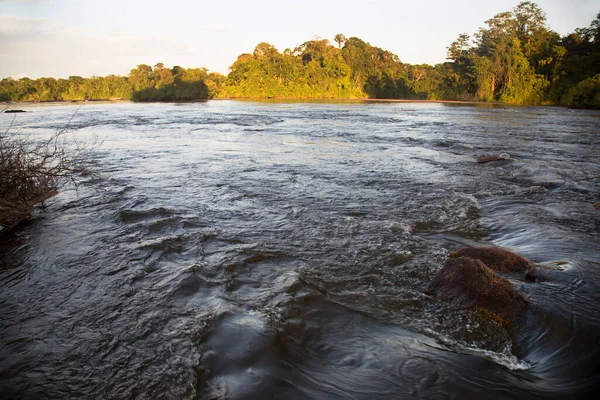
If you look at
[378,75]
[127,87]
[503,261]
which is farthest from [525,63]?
[127,87]

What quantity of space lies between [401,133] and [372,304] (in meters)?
16.7

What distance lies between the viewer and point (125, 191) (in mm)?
8375

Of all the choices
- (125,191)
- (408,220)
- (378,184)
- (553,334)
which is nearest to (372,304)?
(553,334)

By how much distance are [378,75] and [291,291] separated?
91.3 meters


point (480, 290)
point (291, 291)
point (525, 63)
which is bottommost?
point (291, 291)

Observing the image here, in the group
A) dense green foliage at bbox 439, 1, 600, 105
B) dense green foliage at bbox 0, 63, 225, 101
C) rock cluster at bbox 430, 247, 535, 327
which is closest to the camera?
rock cluster at bbox 430, 247, 535, 327

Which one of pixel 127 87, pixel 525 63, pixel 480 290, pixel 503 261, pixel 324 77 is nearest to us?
pixel 480 290

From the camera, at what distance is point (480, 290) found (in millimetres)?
3773

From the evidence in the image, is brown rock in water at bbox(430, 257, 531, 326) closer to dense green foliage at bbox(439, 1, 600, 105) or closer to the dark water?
the dark water

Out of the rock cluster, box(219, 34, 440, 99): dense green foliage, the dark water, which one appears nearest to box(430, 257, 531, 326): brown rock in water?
the rock cluster

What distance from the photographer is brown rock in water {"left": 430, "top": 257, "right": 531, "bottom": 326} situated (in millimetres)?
3639

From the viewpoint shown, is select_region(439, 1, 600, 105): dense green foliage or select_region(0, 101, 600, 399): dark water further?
select_region(439, 1, 600, 105): dense green foliage

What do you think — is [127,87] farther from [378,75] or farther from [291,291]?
[291,291]

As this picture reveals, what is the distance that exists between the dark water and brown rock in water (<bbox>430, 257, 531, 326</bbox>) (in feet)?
0.49
